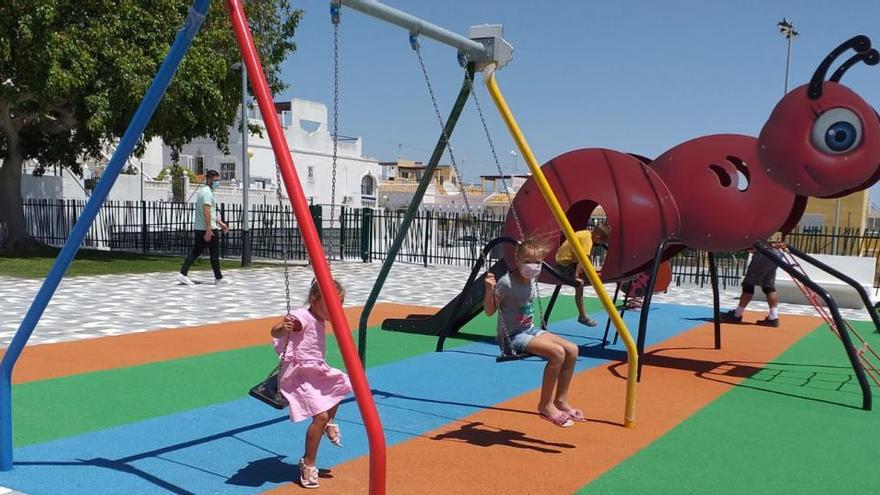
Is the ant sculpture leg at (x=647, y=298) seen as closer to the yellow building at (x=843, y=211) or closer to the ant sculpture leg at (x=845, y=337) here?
the ant sculpture leg at (x=845, y=337)

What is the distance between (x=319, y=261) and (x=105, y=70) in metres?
15.9

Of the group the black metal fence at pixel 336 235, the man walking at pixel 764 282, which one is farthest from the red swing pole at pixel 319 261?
the black metal fence at pixel 336 235

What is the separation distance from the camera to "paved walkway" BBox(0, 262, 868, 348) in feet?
29.3

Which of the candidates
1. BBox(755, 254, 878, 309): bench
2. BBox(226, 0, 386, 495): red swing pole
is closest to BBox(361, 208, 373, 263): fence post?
BBox(755, 254, 878, 309): bench

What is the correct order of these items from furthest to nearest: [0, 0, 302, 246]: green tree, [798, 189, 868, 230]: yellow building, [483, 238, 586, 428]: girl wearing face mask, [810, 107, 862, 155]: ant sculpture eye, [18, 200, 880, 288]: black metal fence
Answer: [798, 189, 868, 230]: yellow building
[18, 200, 880, 288]: black metal fence
[0, 0, 302, 246]: green tree
[810, 107, 862, 155]: ant sculpture eye
[483, 238, 586, 428]: girl wearing face mask

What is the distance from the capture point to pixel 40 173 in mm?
24797

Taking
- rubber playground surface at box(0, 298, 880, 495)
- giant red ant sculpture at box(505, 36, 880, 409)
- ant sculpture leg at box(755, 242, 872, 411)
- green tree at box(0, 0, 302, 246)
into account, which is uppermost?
green tree at box(0, 0, 302, 246)

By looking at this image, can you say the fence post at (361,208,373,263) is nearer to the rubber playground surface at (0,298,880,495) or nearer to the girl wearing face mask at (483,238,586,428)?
the rubber playground surface at (0,298,880,495)

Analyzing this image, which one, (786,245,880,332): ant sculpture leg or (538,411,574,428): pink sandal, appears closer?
(538,411,574,428): pink sandal

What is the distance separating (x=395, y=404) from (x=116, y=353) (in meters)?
3.33

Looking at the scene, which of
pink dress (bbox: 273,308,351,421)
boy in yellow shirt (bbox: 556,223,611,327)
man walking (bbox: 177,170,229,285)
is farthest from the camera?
man walking (bbox: 177,170,229,285)

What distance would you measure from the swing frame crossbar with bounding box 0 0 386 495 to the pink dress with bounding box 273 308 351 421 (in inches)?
33.0

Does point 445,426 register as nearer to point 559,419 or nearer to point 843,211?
point 559,419

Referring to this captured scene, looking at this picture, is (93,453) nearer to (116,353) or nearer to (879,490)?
(116,353)
